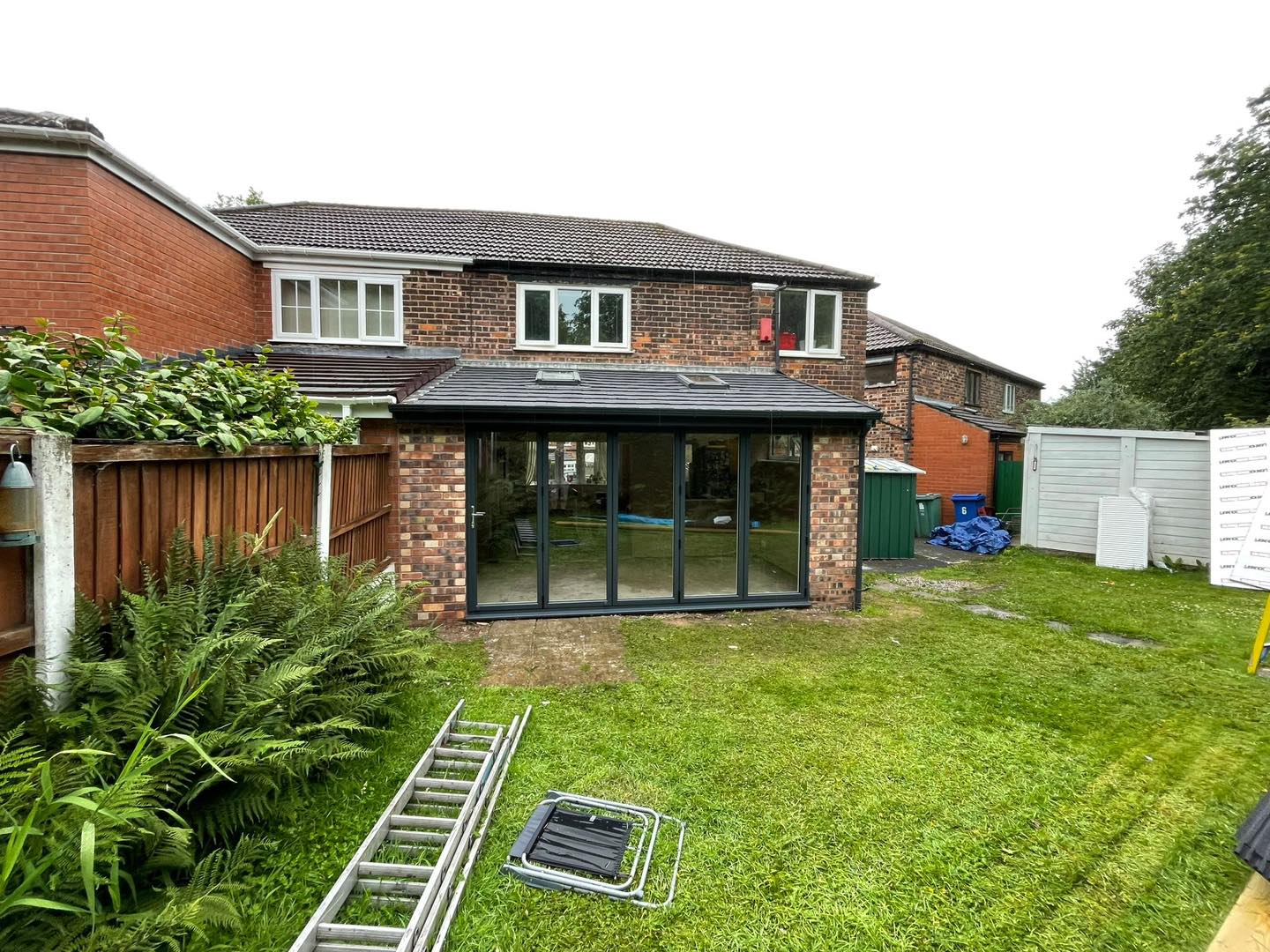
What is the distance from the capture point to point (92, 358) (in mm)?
2848

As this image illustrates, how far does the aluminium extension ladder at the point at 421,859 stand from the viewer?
204cm

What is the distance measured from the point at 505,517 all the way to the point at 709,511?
2.73 metres

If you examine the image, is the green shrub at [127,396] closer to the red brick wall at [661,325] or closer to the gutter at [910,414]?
the red brick wall at [661,325]

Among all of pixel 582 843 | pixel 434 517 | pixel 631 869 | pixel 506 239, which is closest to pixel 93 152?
pixel 434 517

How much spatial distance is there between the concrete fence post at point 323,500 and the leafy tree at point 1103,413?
16.5 m

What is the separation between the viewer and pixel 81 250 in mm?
5457

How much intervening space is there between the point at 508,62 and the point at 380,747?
11315mm

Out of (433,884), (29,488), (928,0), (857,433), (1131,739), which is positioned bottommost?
(1131,739)

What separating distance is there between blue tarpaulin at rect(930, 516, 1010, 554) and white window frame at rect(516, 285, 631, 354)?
951cm

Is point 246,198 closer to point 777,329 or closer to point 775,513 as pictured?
point 777,329

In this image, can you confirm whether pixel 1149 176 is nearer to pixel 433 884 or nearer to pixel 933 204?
pixel 933 204

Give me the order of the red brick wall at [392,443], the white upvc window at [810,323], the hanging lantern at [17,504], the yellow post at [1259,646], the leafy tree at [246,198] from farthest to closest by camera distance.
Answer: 1. the leafy tree at [246,198]
2. the white upvc window at [810,323]
3. the red brick wall at [392,443]
4. the yellow post at [1259,646]
5. the hanging lantern at [17,504]

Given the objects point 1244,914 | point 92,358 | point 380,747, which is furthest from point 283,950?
point 1244,914

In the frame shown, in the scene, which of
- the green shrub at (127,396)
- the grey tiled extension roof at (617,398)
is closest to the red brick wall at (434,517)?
the grey tiled extension roof at (617,398)
